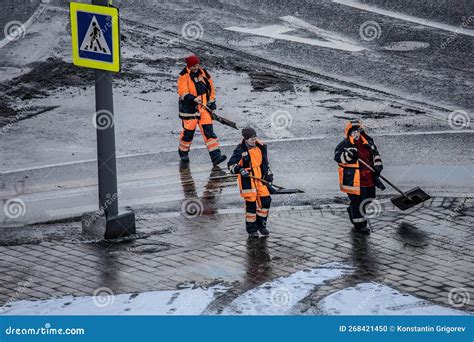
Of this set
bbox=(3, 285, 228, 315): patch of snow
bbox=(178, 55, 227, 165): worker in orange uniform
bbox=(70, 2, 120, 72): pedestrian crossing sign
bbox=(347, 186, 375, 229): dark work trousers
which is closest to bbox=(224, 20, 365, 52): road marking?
bbox=(178, 55, 227, 165): worker in orange uniform

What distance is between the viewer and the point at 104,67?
1305cm

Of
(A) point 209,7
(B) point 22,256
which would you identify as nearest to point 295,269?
(B) point 22,256

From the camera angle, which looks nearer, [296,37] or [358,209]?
[358,209]

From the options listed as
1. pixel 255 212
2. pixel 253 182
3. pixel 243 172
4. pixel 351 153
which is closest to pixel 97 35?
pixel 243 172

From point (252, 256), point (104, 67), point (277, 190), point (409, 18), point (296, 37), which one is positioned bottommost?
point (252, 256)

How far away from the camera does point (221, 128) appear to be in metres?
18.5

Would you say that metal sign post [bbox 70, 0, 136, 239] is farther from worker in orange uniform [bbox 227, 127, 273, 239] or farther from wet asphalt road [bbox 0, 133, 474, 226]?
worker in orange uniform [bbox 227, 127, 273, 239]

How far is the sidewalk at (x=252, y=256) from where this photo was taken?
38.0 ft

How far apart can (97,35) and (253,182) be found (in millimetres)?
2592

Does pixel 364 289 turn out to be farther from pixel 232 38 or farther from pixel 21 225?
pixel 232 38

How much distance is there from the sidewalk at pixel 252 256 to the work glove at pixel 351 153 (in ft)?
3.00

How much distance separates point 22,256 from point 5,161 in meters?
4.22

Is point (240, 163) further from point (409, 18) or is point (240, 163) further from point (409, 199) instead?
point (409, 18)

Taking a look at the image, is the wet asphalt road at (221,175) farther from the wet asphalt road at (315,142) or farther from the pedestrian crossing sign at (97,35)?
the pedestrian crossing sign at (97,35)
